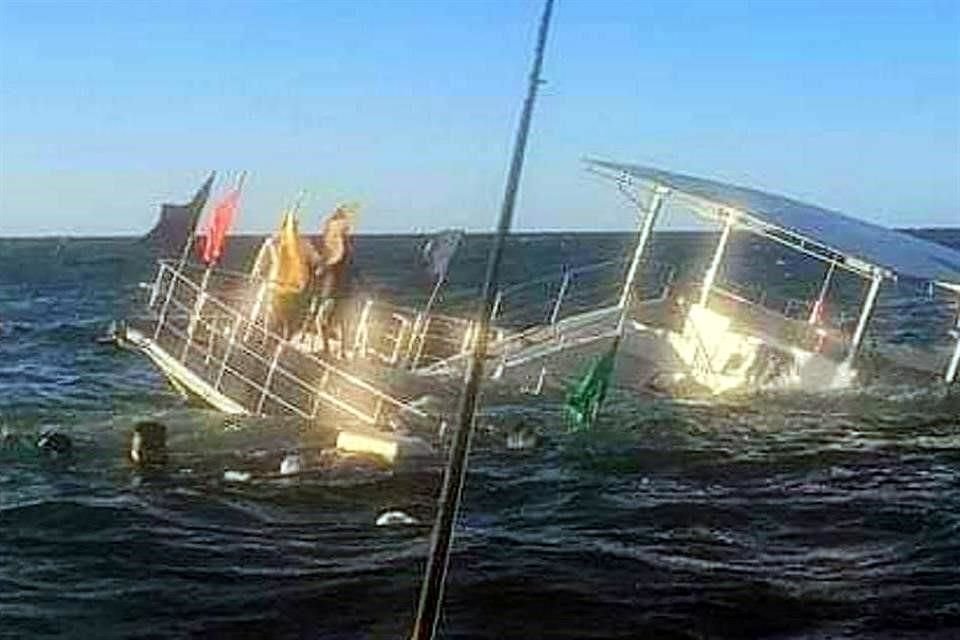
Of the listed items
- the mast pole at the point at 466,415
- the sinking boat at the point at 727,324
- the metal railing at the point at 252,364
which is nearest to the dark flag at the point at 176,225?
the metal railing at the point at 252,364

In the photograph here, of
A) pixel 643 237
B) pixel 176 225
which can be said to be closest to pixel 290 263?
pixel 176 225

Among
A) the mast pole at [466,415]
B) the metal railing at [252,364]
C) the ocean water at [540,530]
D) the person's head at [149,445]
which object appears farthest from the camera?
the metal railing at [252,364]

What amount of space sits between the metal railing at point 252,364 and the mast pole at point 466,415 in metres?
15.5

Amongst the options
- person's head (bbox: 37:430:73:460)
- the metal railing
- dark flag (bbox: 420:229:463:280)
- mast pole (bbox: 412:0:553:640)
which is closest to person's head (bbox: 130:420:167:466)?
person's head (bbox: 37:430:73:460)

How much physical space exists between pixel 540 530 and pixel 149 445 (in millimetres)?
6401

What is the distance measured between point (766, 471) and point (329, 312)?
23.6 ft

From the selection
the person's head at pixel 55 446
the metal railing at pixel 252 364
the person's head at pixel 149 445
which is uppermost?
the metal railing at pixel 252 364

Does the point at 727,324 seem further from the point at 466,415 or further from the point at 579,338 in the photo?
the point at 466,415

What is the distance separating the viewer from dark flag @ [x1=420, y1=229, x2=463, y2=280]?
2344 centimetres

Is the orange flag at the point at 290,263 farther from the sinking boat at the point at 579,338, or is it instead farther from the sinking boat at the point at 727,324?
the sinking boat at the point at 727,324

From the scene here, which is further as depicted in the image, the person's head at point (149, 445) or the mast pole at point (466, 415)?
the person's head at point (149, 445)

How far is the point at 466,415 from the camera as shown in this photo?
6.54 metres

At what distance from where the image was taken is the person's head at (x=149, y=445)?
21109 mm

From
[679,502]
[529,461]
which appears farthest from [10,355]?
[679,502]
